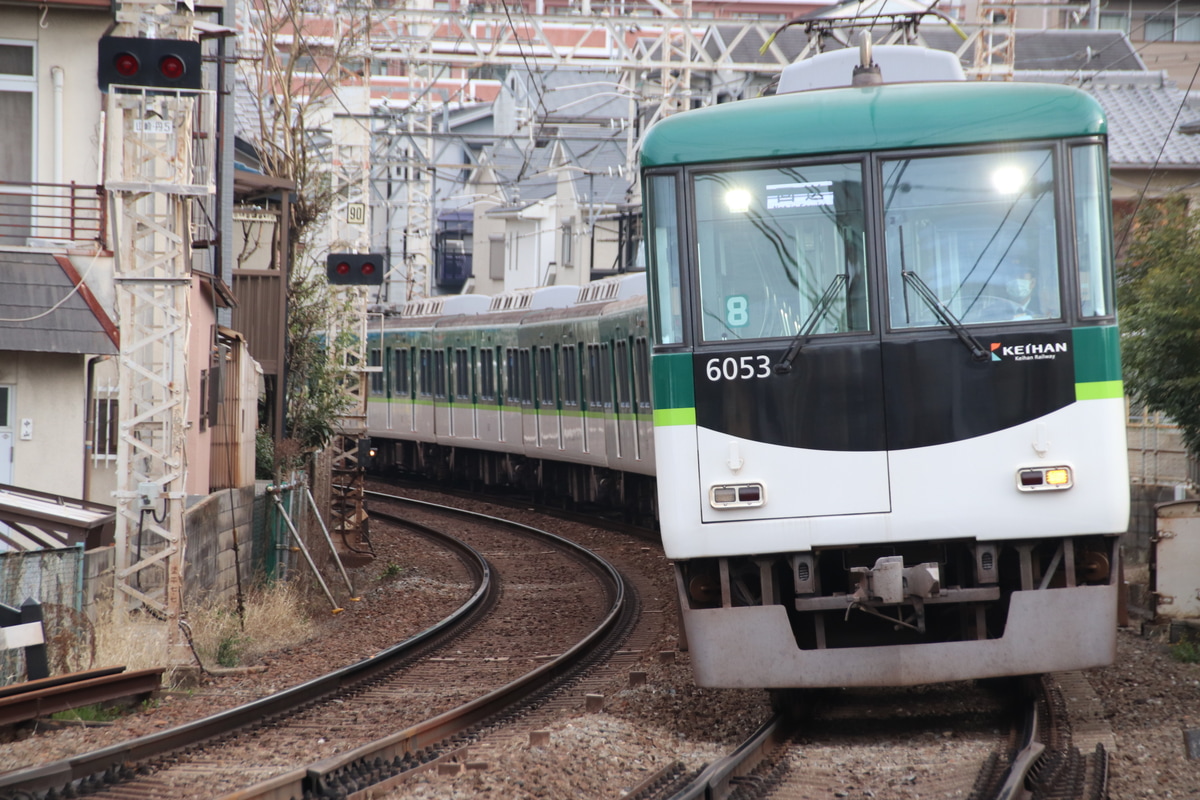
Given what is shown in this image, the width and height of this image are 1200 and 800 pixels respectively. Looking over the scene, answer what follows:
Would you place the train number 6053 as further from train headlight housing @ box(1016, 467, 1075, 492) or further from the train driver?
train headlight housing @ box(1016, 467, 1075, 492)

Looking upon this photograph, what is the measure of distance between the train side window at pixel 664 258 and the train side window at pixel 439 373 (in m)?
20.7

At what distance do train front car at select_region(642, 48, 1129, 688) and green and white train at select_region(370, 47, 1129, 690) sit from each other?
1 cm

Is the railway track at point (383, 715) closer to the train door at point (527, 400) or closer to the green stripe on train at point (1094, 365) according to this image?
the green stripe on train at point (1094, 365)

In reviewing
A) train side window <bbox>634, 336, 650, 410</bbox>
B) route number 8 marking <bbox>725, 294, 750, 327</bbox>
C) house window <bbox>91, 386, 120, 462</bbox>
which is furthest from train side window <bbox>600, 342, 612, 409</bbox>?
route number 8 marking <bbox>725, 294, 750, 327</bbox>

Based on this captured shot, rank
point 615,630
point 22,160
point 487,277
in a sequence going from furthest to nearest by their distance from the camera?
1. point 487,277
2. point 22,160
3. point 615,630

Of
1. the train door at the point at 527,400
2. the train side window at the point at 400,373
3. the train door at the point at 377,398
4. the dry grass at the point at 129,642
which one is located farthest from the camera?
the train door at the point at 377,398

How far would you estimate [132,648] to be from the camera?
32.1 ft

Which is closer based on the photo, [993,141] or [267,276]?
[993,141]

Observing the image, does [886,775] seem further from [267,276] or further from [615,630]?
[267,276]

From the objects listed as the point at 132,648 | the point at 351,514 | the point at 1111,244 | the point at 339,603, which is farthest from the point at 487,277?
the point at 1111,244

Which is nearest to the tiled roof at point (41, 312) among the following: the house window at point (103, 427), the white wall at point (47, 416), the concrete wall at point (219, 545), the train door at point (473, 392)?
the white wall at point (47, 416)

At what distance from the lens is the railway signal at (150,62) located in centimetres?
982

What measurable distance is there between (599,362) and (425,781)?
1300 cm

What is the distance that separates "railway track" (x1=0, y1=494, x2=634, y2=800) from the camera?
252 inches
